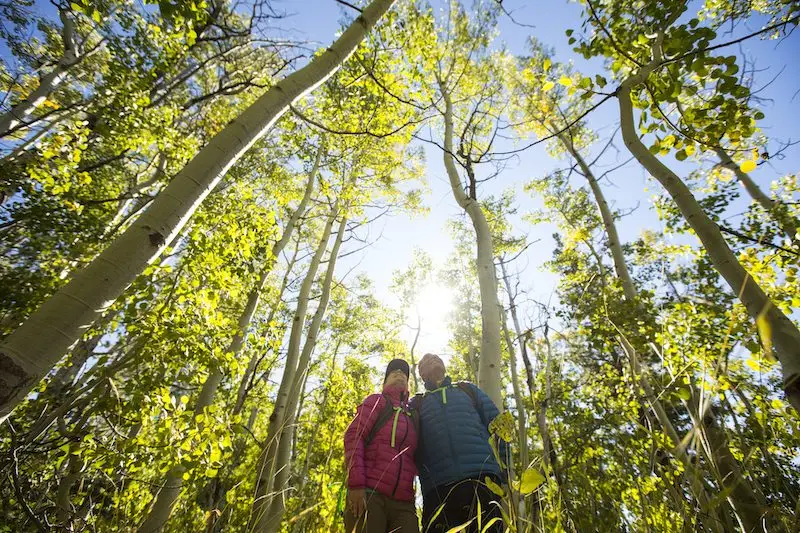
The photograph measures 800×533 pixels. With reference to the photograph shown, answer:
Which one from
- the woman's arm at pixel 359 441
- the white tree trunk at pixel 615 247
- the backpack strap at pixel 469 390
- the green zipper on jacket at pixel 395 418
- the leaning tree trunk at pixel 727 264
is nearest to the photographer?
the leaning tree trunk at pixel 727 264

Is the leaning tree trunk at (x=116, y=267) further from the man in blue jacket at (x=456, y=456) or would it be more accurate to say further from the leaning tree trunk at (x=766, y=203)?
the leaning tree trunk at (x=766, y=203)

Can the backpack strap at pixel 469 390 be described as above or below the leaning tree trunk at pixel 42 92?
below

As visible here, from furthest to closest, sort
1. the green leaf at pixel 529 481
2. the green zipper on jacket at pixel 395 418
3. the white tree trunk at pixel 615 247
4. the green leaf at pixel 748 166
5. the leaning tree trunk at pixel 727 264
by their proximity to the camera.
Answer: the white tree trunk at pixel 615 247, the green zipper on jacket at pixel 395 418, the green leaf at pixel 748 166, the leaning tree trunk at pixel 727 264, the green leaf at pixel 529 481

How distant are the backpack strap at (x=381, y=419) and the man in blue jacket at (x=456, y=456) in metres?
0.31

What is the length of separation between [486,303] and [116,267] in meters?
2.89

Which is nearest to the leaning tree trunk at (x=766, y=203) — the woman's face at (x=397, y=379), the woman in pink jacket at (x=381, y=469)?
the woman's face at (x=397, y=379)

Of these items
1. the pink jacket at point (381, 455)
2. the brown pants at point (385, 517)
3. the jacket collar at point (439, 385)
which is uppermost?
the jacket collar at point (439, 385)

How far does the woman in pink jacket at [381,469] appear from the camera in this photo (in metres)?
1.96

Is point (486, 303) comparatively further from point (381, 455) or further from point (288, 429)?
point (288, 429)

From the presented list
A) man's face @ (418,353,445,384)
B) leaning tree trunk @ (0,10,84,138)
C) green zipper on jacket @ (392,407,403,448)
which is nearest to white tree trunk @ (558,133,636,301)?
man's face @ (418,353,445,384)

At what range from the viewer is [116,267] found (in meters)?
1.16

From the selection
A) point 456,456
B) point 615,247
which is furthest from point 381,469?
point 615,247

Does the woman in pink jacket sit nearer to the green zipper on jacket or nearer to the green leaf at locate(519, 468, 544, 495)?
the green zipper on jacket

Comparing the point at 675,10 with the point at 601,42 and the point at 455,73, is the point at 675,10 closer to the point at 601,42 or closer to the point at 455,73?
the point at 601,42
